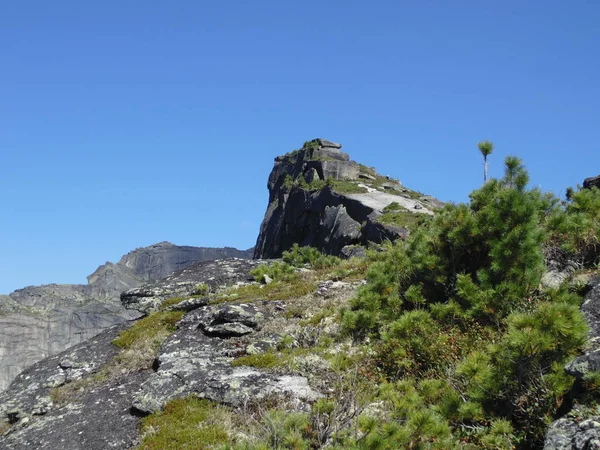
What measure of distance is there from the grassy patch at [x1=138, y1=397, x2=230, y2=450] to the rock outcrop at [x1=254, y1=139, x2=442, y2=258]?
2376 cm

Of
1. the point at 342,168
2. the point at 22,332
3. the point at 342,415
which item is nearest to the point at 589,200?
the point at 342,415

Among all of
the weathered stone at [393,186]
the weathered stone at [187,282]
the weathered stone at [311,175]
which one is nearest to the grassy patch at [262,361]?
the weathered stone at [187,282]

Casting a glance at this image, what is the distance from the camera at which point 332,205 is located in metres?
57.8

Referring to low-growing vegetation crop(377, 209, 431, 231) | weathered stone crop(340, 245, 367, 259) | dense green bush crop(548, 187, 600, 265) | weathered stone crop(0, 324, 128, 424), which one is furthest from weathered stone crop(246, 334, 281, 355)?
low-growing vegetation crop(377, 209, 431, 231)

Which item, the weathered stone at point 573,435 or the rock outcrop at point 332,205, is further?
the rock outcrop at point 332,205

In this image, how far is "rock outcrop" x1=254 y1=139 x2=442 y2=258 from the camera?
151ft

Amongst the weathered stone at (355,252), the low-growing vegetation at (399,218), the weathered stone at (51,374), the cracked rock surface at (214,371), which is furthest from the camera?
the low-growing vegetation at (399,218)

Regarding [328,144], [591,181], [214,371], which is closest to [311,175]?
[328,144]

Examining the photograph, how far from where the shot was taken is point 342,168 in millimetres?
71938

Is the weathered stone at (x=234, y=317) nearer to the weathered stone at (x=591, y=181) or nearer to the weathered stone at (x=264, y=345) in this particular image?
the weathered stone at (x=264, y=345)

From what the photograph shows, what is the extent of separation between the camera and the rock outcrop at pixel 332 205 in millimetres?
46000

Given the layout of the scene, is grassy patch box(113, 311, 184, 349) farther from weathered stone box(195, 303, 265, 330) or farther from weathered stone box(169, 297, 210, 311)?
weathered stone box(195, 303, 265, 330)

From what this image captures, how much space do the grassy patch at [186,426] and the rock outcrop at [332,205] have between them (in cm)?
2376

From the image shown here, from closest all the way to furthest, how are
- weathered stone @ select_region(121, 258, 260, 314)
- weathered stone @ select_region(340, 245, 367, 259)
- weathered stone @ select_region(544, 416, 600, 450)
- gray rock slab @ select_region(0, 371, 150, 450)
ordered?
weathered stone @ select_region(544, 416, 600, 450) < gray rock slab @ select_region(0, 371, 150, 450) < weathered stone @ select_region(121, 258, 260, 314) < weathered stone @ select_region(340, 245, 367, 259)
